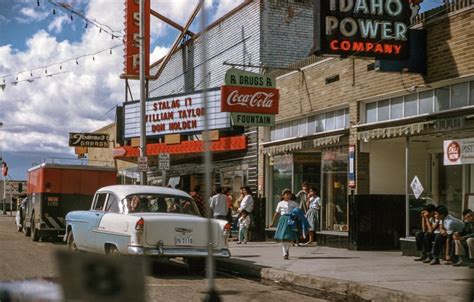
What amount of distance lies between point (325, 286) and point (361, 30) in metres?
5.89

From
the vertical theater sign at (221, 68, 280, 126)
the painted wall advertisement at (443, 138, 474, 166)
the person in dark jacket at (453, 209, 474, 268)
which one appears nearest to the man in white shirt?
the vertical theater sign at (221, 68, 280, 126)

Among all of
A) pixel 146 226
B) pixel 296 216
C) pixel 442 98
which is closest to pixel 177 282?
pixel 146 226

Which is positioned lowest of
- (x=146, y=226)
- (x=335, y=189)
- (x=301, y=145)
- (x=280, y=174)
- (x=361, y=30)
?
(x=146, y=226)

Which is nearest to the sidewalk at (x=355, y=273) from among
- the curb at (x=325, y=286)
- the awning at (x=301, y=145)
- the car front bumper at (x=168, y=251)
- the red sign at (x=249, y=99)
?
the curb at (x=325, y=286)

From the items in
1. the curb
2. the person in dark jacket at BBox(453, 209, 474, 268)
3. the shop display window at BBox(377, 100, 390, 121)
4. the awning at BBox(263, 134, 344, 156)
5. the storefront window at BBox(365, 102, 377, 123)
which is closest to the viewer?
the curb

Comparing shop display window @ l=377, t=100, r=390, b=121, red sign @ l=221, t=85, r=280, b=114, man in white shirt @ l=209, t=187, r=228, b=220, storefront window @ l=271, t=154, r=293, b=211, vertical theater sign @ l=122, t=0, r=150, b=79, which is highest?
vertical theater sign @ l=122, t=0, r=150, b=79

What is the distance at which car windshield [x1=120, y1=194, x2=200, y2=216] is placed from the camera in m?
11.7

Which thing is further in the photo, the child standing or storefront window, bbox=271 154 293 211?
storefront window, bbox=271 154 293 211

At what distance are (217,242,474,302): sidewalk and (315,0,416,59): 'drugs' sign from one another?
437 centimetres

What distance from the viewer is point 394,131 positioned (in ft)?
46.6

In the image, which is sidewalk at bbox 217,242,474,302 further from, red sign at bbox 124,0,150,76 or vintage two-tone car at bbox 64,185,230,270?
red sign at bbox 124,0,150,76

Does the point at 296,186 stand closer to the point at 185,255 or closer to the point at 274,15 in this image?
the point at 274,15

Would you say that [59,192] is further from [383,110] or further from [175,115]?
[383,110]

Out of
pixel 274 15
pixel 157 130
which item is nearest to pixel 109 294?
pixel 274 15
